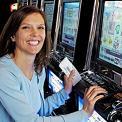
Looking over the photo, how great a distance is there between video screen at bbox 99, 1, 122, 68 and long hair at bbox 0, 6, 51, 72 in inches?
14.6

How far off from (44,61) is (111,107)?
0.89 meters

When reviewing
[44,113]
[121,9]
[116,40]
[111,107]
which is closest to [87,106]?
[111,107]

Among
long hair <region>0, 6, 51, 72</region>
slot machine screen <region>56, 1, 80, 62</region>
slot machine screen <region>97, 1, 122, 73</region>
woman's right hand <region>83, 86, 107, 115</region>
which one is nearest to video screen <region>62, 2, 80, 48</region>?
slot machine screen <region>56, 1, 80, 62</region>

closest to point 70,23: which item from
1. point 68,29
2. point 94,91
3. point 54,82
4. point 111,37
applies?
point 68,29

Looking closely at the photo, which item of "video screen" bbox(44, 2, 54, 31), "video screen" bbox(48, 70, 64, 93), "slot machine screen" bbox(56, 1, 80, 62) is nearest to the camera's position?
"slot machine screen" bbox(56, 1, 80, 62)

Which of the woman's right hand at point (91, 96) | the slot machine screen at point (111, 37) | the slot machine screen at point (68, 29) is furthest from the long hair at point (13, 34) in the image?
the woman's right hand at point (91, 96)

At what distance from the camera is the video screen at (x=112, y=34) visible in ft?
5.76

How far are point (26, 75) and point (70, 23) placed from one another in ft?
1.99

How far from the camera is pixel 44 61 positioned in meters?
2.27

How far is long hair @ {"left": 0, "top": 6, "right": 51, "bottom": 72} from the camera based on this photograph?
1.96m

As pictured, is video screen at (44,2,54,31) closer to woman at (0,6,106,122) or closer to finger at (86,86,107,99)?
woman at (0,6,106,122)

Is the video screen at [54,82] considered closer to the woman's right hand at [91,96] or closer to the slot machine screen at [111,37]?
the slot machine screen at [111,37]

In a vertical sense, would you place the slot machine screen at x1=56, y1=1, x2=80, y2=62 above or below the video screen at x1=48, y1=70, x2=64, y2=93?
above

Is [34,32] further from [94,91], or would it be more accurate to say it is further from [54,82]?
[54,82]
